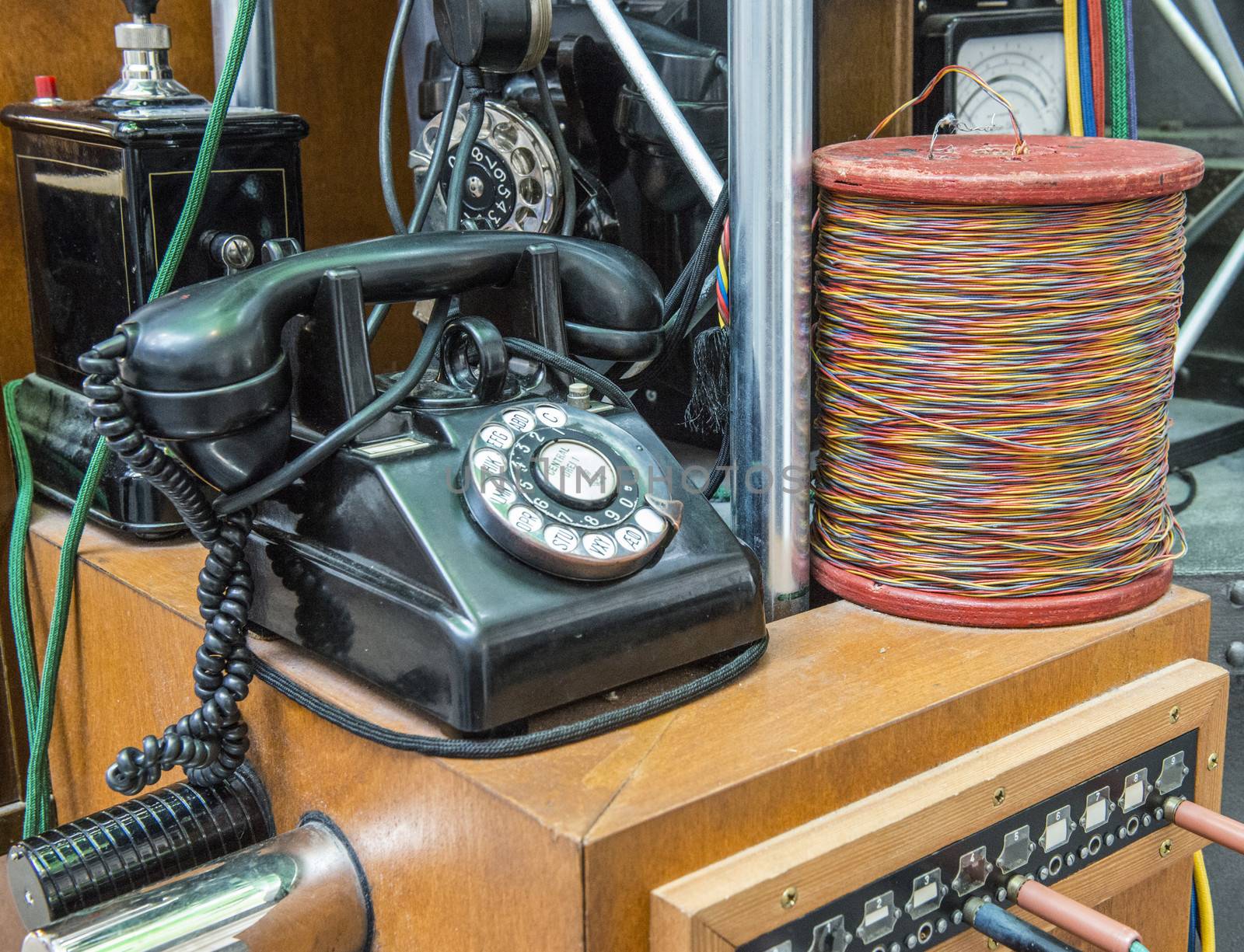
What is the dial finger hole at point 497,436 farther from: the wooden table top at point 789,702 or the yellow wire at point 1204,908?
the yellow wire at point 1204,908

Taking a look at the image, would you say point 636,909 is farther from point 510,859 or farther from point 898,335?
point 898,335

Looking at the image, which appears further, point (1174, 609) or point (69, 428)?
point (69, 428)

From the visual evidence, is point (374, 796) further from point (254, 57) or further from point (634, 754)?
point (254, 57)

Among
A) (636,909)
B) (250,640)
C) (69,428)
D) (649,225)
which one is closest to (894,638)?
(636,909)

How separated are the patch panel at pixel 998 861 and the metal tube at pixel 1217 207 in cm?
113

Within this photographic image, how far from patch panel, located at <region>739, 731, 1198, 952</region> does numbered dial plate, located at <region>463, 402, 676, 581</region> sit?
0.74ft

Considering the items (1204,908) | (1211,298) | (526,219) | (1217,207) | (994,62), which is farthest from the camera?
(1217,207)

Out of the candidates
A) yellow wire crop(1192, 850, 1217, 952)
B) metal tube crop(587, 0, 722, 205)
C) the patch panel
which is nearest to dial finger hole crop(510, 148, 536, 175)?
metal tube crop(587, 0, 722, 205)

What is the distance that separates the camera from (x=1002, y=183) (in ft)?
2.67

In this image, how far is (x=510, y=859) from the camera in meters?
0.68

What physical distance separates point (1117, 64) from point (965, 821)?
2.09 feet

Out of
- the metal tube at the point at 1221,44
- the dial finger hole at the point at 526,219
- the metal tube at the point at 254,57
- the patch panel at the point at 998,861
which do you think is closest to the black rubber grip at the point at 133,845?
the patch panel at the point at 998,861

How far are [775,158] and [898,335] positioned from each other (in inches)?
5.6

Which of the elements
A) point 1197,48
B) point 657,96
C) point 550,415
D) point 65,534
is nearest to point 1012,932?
point 550,415
